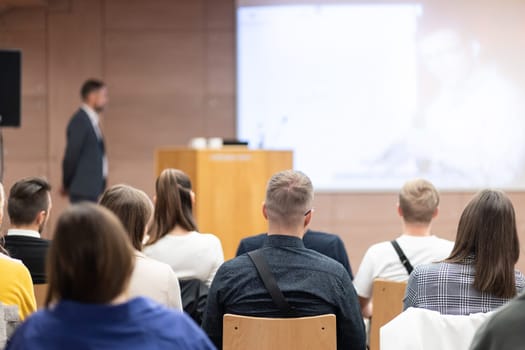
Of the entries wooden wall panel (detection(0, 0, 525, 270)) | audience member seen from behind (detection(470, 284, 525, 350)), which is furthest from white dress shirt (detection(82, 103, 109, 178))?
audience member seen from behind (detection(470, 284, 525, 350))

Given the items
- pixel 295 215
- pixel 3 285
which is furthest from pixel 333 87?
pixel 3 285

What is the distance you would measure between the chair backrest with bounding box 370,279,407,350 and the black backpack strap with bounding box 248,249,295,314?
667 millimetres

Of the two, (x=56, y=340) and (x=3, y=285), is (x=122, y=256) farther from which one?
(x=3, y=285)

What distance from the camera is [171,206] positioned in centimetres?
364

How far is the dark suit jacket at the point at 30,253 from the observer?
3.27 meters

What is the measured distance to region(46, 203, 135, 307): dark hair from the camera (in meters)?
1.57

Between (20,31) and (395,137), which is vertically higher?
(20,31)

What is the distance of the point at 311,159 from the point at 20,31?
3.07 m

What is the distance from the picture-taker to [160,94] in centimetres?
772

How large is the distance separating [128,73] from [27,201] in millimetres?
4497

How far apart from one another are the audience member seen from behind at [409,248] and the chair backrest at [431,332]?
44.9 inches

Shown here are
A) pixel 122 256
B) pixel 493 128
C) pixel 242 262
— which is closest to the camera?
pixel 122 256

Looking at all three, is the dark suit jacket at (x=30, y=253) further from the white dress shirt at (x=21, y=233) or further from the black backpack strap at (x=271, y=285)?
the black backpack strap at (x=271, y=285)

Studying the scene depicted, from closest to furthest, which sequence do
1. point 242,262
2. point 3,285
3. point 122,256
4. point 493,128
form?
point 122,256 → point 3,285 → point 242,262 → point 493,128
